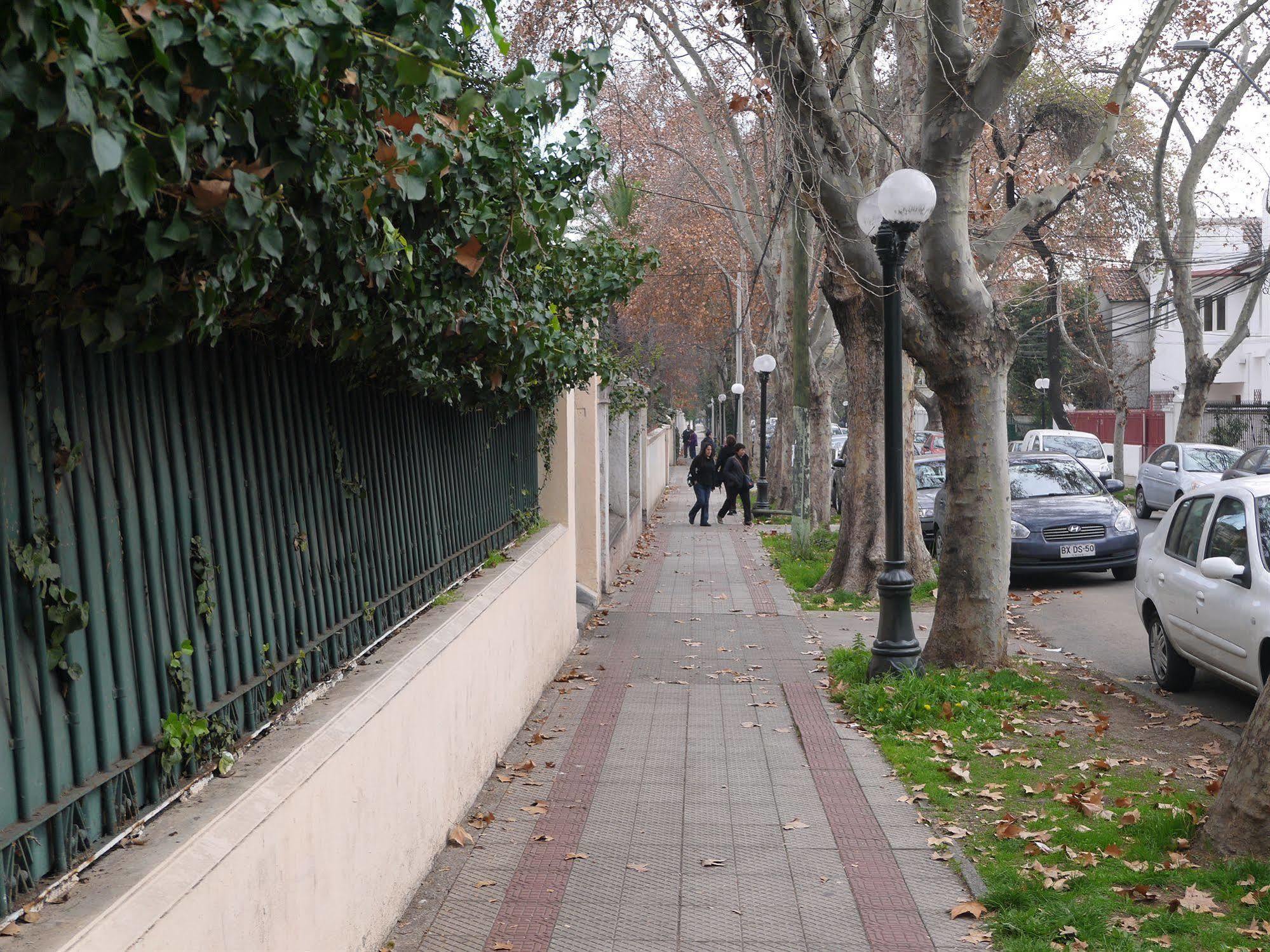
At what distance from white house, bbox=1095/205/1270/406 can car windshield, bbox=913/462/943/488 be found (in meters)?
21.2

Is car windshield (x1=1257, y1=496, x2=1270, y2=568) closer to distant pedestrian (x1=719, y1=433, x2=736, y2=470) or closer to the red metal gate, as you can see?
distant pedestrian (x1=719, y1=433, x2=736, y2=470)

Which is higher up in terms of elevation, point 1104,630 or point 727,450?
point 727,450

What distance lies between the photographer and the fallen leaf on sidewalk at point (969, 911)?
16.7ft

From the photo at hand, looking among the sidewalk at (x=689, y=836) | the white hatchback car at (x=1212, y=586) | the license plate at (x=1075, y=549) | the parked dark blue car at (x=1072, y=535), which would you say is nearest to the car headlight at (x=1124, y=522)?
the parked dark blue car at (x=1072, y=535)

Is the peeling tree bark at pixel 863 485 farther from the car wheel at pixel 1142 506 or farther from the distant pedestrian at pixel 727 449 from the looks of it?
the car wheel at pixel 1142 506

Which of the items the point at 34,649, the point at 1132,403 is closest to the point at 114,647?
the point at 34,649

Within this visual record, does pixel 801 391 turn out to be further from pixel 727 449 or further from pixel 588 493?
pixel 588 493

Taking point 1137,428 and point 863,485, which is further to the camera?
point 1137,428

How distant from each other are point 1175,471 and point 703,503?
929cm

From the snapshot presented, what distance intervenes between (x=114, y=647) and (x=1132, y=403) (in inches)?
2565

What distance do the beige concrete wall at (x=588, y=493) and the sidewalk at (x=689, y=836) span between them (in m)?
3.91

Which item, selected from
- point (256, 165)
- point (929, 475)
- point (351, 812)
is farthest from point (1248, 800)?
point (929, 475)

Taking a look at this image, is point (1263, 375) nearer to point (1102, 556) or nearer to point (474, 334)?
point (1102, 556)

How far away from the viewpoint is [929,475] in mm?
20531
